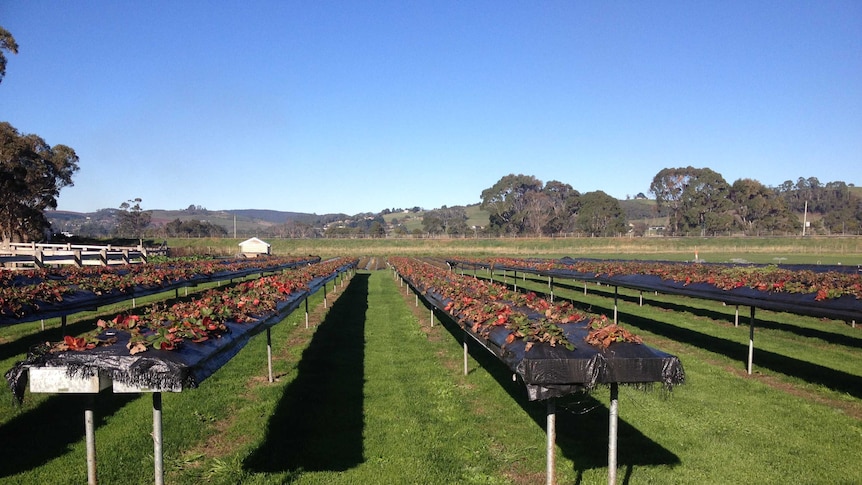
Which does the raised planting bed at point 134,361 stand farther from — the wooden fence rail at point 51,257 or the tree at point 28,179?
the tree at point 28,179

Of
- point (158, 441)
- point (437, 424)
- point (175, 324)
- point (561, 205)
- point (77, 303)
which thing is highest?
point (561, 205)

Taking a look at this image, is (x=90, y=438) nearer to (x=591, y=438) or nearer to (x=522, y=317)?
(x=522, y=317)

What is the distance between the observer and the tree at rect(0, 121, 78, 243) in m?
52.1

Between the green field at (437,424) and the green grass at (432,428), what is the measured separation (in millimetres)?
32

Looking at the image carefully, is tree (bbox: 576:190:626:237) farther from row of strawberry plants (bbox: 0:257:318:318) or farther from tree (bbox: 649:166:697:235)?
row of strawberry plants (bbox: 0:257:318:318)

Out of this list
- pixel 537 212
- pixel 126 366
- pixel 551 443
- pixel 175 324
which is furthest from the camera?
pixel 537 212

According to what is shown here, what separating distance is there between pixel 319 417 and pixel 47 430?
13.3ft

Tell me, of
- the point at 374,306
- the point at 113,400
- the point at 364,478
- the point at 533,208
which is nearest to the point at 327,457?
the point at 364,478

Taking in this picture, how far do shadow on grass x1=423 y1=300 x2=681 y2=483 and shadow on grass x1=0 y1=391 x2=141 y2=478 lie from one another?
6581mm

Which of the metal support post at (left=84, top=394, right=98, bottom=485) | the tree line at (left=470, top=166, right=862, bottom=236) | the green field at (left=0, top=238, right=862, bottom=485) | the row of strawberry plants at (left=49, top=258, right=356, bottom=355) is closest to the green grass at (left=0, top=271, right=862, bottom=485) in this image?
the green field at (left=0, top=238, right=862, bottom=485)

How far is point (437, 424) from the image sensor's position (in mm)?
8594

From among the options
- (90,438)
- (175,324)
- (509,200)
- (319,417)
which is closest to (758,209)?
(509,200)

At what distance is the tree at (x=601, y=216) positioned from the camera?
362ft

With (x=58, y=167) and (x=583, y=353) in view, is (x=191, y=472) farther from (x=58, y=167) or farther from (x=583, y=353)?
(x=58, y=167)
